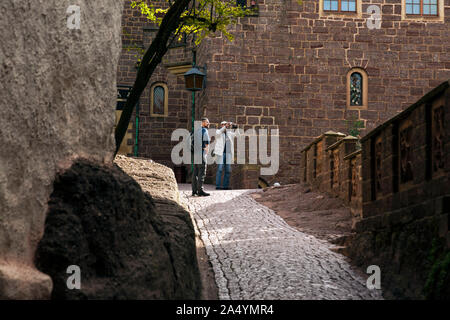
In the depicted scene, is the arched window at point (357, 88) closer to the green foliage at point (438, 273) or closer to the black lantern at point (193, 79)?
the black lantern at point (193, 79)

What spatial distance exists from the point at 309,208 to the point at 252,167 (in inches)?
197

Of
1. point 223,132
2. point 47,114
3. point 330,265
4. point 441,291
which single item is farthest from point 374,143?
point 223,132

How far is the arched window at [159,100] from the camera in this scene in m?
24.8

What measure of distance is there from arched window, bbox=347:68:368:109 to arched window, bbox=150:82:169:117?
750 cm

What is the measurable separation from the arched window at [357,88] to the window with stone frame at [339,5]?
2.02 meters

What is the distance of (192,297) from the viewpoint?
5496 mm

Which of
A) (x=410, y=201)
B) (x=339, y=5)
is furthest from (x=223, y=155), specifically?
(x=410, y=201)

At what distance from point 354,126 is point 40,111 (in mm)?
17310

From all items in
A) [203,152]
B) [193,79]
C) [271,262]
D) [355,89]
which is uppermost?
[355,89]

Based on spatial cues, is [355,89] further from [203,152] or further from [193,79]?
[203,152]

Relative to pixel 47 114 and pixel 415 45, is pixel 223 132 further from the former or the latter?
pixel 47 114

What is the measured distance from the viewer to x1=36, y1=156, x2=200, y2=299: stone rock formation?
13.2 ft

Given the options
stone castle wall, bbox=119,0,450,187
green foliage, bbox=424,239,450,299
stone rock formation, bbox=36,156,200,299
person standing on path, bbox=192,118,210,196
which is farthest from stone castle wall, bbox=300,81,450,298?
stone castle wall, bbox=119,0,450,187

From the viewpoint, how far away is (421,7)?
2114 centimetres
